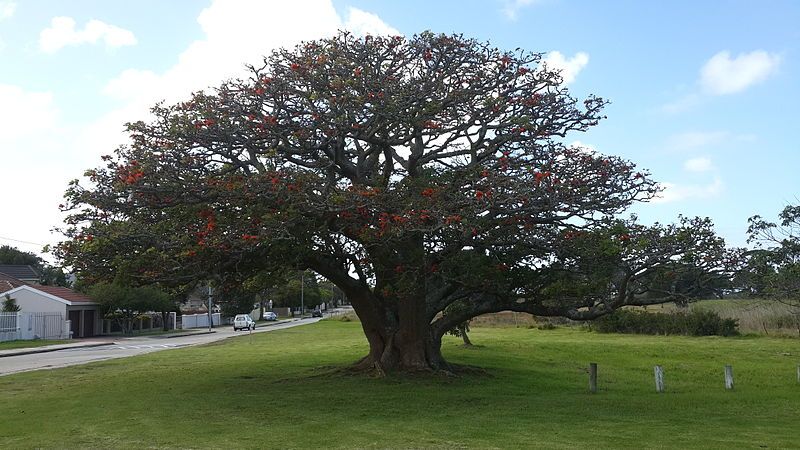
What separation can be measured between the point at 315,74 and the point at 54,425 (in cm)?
846

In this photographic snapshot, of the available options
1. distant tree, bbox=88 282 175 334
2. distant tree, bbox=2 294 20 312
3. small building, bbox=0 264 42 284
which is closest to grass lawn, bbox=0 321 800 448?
distant tree, bbox=2 294 20 312

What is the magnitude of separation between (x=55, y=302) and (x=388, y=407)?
125 feet

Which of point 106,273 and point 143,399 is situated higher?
point 106,273

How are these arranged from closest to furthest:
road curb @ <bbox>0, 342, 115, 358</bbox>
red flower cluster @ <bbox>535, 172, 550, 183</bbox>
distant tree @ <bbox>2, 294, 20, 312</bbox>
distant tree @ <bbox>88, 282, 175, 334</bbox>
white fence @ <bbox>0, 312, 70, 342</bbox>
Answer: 1. red flower cluster @ <bbox>535, 172, 550, 183</bbox>
2. road curb @ <bbox>0, 342, 115, 358</bbox>
3. white fence @ <bbox>0, 312, 70, 342</bbox>
4. distant tree @ <bbox>2, 294, 20, 312</bbox>
5. distant tree @ <bbox>88, 282, 175, 334</bbox>

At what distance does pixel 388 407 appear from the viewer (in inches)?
552

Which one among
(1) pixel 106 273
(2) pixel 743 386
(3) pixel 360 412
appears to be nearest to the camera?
(3) pixel 360 412

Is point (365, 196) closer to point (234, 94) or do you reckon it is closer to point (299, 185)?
point (299, 185)

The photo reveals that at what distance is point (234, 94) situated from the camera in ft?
51.6

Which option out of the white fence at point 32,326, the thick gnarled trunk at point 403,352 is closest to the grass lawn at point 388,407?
the thick gnarled trunk at point 403,352

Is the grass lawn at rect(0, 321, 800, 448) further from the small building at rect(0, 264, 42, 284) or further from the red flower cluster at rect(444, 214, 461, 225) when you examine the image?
the small building at rect(0, 264, 42, 284)

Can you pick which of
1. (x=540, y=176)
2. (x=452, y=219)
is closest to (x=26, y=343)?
(x=452, y=219)

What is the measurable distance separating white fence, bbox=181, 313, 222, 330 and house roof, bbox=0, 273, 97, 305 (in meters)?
18.5

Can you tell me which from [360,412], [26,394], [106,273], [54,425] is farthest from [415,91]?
[26,394]

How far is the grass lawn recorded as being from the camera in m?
10.7
